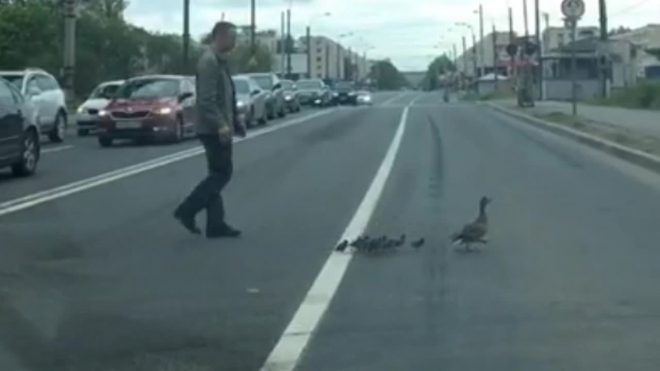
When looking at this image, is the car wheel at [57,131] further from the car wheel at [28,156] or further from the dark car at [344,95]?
the dark car at [344,95]

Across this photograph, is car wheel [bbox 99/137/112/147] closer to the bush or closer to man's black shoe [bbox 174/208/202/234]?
man's black shoe [bbox 174/208/202/234]

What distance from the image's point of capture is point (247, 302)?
11.6 m

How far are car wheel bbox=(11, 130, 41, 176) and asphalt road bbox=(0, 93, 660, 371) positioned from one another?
384 millimetres

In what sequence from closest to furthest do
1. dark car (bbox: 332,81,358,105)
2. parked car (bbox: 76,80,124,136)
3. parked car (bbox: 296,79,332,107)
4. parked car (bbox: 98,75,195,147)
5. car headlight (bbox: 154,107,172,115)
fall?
parked car (bbox: 98,75,195,147) < car headlight (bbox: 154,107,172,115) < parked car (bbox: 76,80,124,136) < parked car (bbox: 296,79,332,107) < dark car (bbox: 332,81,358,105)

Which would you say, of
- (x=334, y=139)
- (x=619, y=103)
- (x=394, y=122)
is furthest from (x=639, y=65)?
(x=334, y=139)

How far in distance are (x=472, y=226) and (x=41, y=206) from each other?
6.68m

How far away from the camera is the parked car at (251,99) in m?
45.8

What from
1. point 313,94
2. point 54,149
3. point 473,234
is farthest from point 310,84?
point 473,234

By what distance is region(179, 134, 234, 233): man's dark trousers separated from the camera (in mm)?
15547

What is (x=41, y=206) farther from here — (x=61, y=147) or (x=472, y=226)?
(x=61, y=147)

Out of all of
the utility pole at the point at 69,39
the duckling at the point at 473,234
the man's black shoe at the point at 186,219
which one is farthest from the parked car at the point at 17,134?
the utility pole at the point at 69,39

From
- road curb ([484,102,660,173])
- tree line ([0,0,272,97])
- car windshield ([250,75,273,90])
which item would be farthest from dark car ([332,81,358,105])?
road curb ([484,102,660,173])

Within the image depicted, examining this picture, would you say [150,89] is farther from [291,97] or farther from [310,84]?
[310,84]

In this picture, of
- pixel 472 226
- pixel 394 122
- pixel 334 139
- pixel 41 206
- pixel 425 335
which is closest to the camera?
pixel 425 335
